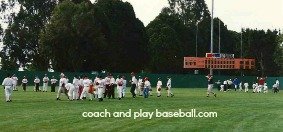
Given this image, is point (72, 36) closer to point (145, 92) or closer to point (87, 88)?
point (145, 92)

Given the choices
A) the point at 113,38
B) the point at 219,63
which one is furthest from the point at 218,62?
the point at 113,38

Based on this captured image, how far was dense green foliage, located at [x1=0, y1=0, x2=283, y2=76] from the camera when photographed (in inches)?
3327

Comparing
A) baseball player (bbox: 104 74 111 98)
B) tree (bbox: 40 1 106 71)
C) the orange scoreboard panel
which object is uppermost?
tree (bbox: 40 1 106 71)

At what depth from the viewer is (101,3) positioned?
97.4 meters

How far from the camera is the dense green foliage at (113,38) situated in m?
84.5

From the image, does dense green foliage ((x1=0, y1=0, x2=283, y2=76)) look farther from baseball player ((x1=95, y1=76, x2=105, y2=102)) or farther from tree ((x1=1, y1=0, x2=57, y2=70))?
baseball player ((x1=95, y1=76, x2=105, y2=102))

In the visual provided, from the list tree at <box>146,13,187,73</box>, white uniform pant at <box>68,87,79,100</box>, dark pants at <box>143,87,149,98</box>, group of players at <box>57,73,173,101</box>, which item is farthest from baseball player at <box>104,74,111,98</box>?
tree at <box>146,13,187,73</box>

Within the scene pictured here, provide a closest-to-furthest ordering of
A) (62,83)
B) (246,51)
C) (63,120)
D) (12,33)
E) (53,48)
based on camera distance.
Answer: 1. (63,120)
2. (62,83)
3. (53,48)
4. (12,33)
5. (246,51)

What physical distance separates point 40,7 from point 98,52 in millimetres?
17212

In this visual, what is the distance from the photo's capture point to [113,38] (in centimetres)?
9519

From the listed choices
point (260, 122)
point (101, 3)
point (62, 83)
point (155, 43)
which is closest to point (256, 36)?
point (155, 43)

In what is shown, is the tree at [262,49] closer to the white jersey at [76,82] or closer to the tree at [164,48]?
the tree at [164,48]

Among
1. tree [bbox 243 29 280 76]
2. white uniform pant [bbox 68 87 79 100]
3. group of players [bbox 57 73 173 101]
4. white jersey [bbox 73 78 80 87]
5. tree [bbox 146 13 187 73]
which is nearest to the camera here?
group of players [bbox 57 73 173 101]

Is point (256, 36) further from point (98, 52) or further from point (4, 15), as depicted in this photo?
point (4, 15)
